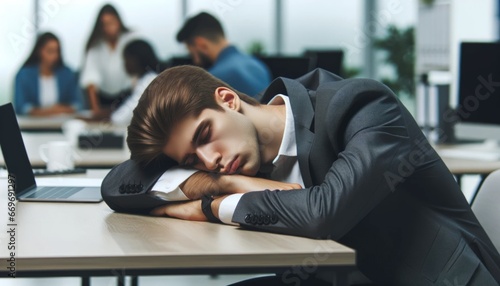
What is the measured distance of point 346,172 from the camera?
65.0 inches

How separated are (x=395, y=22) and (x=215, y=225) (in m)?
9.23

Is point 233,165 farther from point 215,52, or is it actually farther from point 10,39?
point 10,39

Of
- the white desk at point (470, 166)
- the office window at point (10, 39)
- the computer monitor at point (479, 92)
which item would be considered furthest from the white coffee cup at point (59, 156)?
the office window at point (10, 39)

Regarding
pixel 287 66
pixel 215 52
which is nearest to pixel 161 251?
pixel 215 52

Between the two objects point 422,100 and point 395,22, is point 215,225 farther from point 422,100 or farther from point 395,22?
point 395,22

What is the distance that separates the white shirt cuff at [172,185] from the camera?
1881 mm

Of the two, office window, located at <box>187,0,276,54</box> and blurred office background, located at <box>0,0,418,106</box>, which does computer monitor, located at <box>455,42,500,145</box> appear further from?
office window, located at <box>187,0,276,54</box>

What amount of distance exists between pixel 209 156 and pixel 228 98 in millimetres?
159

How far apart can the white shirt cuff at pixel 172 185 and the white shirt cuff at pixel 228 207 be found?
146mm

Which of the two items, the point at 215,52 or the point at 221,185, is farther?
the point at 215,52

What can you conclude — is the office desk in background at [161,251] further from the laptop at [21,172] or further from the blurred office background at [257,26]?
the blurred office background at [257,26]

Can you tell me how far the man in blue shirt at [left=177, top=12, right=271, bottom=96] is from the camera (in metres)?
4.92

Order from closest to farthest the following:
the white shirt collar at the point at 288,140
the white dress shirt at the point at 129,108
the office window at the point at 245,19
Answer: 1. the white shirt collar at the point at 288,140
2. the white dress shirt at the point at 129,108
3. the office window at the point at 245,19

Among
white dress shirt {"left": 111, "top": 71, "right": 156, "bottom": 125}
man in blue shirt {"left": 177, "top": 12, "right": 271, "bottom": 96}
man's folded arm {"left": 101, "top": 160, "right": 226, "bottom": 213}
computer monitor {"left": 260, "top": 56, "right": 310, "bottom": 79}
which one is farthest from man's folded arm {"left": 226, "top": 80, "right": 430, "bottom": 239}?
white dress shirt {"left": 111, "top": 71, "right": 156, "bottom": 125}
